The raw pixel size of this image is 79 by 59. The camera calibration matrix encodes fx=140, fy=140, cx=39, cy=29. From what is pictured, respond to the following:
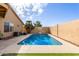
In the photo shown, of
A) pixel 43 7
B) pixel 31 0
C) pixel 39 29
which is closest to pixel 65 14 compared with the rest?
pixel 43 7

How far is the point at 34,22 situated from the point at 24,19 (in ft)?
6.12

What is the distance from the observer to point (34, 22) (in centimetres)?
2294

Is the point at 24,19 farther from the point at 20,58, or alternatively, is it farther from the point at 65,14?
the point at 20,58

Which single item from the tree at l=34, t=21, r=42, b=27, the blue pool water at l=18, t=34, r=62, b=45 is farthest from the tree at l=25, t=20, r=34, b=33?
the blue pool water at l=18, t=34, r=62, b=45

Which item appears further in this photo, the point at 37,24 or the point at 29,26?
the point at 37,24

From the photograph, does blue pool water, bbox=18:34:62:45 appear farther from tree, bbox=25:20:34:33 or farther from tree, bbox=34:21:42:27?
tree, bbox=34:21:42:27

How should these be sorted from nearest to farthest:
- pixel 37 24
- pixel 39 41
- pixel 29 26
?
pixel 39 41, pixel 29 26, pixel 37 24

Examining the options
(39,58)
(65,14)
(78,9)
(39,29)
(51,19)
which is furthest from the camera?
(39,29)

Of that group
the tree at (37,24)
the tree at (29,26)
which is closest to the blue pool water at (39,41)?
the tree at (29,26)

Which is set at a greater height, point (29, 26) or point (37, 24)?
point (37, 24)

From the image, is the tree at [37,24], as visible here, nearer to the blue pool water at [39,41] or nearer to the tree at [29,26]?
the tree at [29,26]

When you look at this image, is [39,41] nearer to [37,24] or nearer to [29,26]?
[29,26]

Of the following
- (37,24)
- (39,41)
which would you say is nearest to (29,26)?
(37,24)

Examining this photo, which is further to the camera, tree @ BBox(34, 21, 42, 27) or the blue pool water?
tree @ BBox(34, 21, 42, 27)
